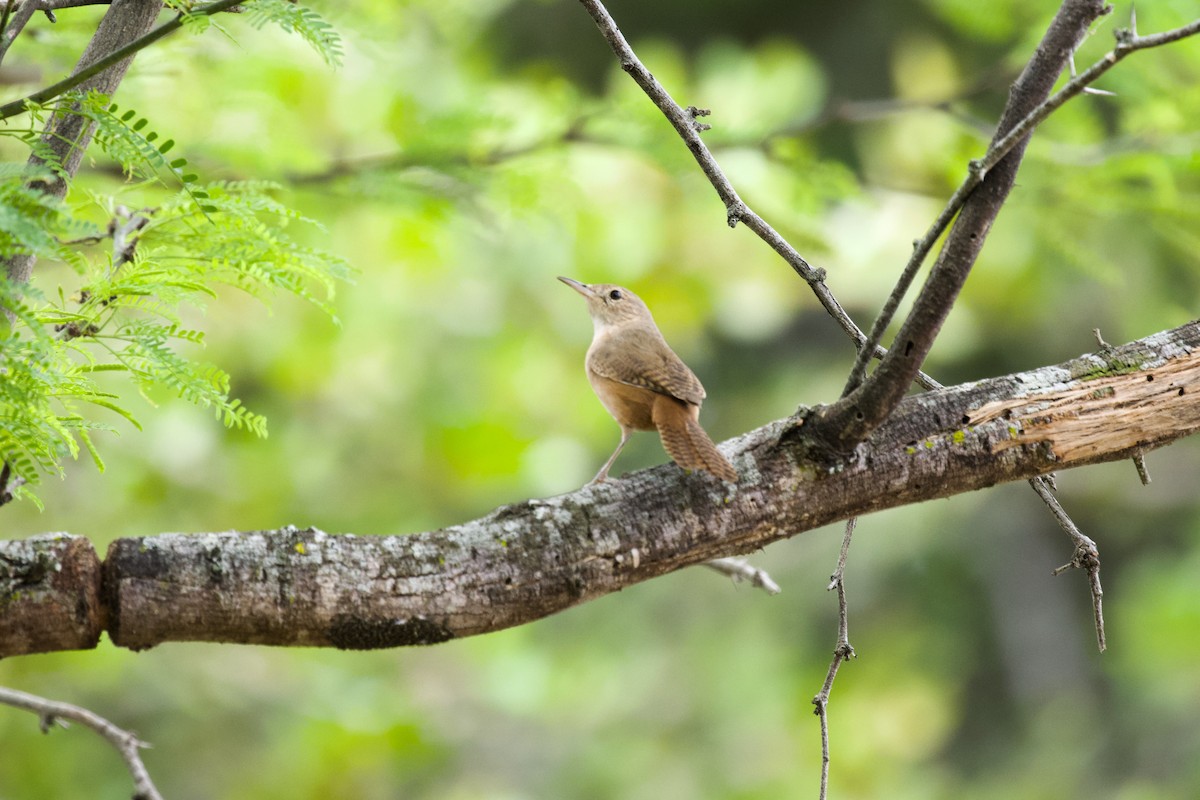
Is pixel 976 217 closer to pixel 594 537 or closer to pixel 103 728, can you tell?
pixel 594 537

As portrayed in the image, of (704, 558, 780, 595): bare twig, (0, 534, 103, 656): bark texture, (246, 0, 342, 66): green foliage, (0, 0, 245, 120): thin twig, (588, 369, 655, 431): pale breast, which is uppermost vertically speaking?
(588, 369, 655, 431): pale breast

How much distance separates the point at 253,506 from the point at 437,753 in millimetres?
1921

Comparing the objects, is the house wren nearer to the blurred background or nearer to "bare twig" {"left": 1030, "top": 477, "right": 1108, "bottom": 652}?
"bare twig" {"left": 1030, "top": 477, "right": 1108, "bottom": 652}

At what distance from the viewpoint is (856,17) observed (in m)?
8.25

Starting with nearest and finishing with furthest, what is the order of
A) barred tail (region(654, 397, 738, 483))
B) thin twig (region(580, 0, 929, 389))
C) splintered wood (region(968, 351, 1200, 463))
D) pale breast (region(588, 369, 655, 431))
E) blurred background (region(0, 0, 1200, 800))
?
thin twig (region(580, 0, 929, 389)), barred tail (region(654, 397, 738, 483)), splintered wood (region(968, 351, 1200, 463)), pale breast (region(588, 369, 655, 431)), blurred background (region(0, 0, 1200, 800))

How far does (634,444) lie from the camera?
862 centimetres

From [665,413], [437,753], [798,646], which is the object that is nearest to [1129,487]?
[798,646]

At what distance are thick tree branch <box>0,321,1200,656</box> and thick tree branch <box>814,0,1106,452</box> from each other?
186 mm

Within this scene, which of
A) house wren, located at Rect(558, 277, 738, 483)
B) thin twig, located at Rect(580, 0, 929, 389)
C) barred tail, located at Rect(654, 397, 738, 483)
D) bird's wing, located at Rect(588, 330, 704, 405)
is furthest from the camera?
bird's wing, located at Rect(588, 330, 704, 405)

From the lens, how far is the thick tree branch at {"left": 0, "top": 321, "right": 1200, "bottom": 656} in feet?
6.33

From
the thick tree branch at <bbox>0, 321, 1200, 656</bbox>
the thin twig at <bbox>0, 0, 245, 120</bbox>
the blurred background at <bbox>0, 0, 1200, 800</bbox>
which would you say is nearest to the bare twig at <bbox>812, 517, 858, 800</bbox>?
the thick tree branch at <bbox>0, 321, 1200, 656</bbox>

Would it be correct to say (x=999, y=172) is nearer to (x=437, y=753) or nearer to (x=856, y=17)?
(x=437, y=753)

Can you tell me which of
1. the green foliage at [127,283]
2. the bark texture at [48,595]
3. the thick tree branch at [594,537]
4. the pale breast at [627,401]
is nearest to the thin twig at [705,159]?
the thick tree branch at [594,537]

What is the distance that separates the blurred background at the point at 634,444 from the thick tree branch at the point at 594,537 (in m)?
2.38
